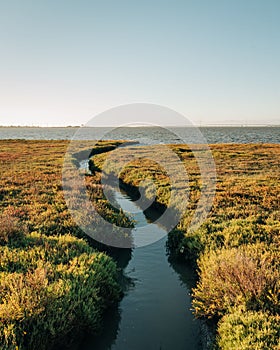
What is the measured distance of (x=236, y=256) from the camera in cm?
919

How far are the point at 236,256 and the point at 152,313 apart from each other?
126 inches

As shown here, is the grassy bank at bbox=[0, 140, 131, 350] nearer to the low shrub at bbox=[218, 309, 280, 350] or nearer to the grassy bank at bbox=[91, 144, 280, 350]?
the grassy bank at bbox=[91, 144, 280, 350]

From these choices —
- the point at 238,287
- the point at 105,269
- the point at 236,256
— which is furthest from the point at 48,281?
the point at 236,256

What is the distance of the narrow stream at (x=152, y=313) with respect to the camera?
8.25 m

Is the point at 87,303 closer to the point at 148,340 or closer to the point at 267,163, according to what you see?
the point at 148,340

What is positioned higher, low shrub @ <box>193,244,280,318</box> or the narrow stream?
low shrub @ <box>193,244,280,318</box>

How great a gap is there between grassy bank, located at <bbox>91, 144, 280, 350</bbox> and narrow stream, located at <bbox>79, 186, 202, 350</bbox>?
0.64m

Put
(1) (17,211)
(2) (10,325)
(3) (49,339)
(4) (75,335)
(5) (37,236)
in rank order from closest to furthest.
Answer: (2) (10,325) → (3) (49,339) → (4) (75,335) → (5) (37,236) → (1) (17,211)

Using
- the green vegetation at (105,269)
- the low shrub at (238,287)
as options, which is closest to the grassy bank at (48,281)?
the green vegetation at (105,269)

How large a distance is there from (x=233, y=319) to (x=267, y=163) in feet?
105

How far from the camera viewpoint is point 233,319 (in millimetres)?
7398

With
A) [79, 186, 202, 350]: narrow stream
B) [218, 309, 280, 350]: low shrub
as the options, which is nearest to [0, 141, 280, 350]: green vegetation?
[218, 309, 280, 350]: low shrub

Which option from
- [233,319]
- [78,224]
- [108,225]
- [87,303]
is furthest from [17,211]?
[233,319]

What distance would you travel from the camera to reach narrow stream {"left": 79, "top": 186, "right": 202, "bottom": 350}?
8250 millimetres
